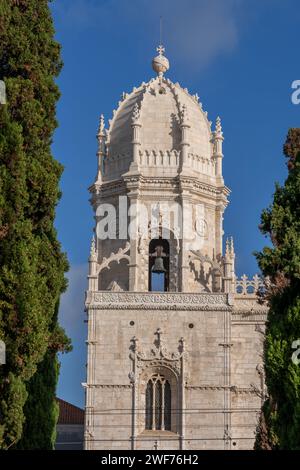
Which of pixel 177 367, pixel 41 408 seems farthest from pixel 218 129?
pixel 41 408

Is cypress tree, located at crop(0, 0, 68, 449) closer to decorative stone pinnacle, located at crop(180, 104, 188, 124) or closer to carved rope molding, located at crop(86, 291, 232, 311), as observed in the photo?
carved rope molding, located at crop(86, 291, 232, 311)

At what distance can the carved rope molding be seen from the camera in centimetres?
3775

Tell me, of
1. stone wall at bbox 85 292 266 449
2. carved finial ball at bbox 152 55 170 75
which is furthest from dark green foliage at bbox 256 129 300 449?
carved finial ball at bbox 152 55 170 75

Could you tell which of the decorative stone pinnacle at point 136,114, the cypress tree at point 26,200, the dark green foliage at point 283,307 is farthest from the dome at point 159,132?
the dark green foliage at point 283,307

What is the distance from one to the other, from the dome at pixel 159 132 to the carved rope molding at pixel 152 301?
5232 millimetres

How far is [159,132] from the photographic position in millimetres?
40531

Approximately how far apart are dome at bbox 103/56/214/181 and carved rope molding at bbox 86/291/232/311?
523cm

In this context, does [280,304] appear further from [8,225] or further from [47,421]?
[47,421]

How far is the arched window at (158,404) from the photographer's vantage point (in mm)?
36969

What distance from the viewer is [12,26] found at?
876 inches

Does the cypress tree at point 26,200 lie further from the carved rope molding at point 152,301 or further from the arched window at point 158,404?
the arched window at point 158,404

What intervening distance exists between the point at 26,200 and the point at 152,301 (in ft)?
57.9
